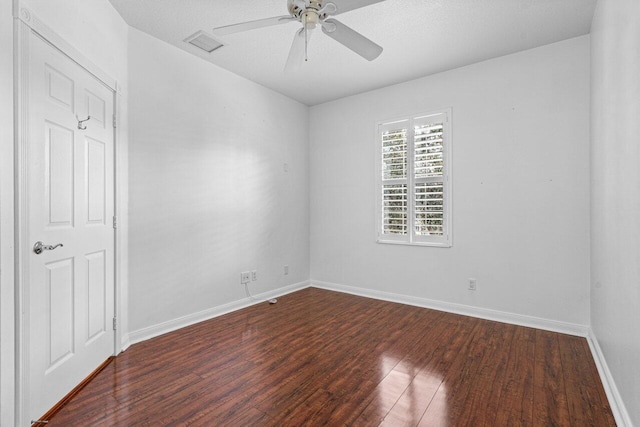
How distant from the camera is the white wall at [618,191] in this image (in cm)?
151

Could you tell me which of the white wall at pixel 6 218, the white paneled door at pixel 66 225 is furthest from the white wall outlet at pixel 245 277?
the white wall at pixel 6 218

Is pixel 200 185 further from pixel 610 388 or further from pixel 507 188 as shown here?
pixel 610 388

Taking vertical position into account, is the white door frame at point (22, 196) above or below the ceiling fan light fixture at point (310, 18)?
below

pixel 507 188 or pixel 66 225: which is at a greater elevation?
pixel 507 188

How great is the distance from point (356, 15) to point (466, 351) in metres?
2.95

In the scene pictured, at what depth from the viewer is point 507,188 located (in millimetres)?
3301

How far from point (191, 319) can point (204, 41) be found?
277 cm

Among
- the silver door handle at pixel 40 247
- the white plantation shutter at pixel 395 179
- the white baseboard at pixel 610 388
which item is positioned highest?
the white plantation shutter at pixel 395 179

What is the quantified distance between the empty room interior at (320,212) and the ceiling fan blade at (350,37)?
0.05ft

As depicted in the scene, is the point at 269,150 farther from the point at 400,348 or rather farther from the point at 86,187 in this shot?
the point at 400,348

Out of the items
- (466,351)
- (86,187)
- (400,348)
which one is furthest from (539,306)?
(86,187)

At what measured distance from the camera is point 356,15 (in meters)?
2.62

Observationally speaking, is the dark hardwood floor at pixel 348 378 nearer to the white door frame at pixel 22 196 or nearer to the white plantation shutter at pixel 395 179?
the white door frame at pixel 22 196

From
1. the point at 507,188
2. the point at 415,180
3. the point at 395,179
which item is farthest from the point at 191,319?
the point at 507,188
